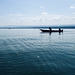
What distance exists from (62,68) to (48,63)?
2328mm

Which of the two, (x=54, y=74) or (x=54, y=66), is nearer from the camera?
(x=54, y=74)

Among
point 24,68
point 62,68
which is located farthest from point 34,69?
point 62,68

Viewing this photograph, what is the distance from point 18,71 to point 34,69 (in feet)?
6.23

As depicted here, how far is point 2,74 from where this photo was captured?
12.3 m

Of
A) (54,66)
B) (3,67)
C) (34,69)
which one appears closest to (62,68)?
(54,66)

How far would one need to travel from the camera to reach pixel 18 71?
511 inches

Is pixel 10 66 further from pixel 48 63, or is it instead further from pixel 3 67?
pixel 48 63

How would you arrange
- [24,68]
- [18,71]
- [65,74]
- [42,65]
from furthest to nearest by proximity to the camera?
[42,65] < [24,68] < [18,71] < [65,74]

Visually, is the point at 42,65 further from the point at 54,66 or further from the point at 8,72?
the point at 8,72

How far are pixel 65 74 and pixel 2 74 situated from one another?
22.4 feet

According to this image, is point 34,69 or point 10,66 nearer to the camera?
point 34,69

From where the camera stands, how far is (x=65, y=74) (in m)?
12.2

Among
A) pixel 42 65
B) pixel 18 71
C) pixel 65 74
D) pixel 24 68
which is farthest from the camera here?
pixel 42 65

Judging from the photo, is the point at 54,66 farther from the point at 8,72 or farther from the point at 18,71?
the point at 8,72
